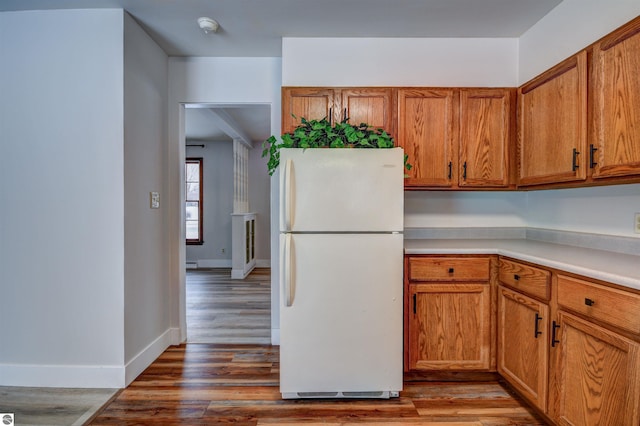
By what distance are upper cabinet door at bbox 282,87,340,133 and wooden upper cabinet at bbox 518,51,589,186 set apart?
1.29m

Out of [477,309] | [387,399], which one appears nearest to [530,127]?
[477,309]

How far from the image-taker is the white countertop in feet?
4.45

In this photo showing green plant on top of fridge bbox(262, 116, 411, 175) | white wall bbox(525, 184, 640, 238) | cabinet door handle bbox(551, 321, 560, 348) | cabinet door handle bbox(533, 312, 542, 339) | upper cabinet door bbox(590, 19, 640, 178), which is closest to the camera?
upper cabinet door bbox(590, 19, 640, 178)

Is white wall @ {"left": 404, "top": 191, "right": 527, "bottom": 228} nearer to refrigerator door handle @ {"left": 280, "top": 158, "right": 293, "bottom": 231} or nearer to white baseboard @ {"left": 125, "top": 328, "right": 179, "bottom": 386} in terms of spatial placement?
refrigerator door handle @ {"left": 280, "top": 158, "right": 293, "bottom": 231}

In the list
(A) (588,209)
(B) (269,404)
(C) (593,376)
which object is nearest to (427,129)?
(A) (588,209)

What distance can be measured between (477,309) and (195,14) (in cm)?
265

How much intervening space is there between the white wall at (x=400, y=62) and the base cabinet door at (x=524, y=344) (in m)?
1.60

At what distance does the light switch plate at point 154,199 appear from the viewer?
2.51 m

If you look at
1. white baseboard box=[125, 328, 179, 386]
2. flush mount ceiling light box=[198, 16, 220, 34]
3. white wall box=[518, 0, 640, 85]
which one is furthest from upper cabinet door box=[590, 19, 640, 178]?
white baseboard box=[125, 328, 179, 386]

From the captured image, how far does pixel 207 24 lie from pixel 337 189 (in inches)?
57.2

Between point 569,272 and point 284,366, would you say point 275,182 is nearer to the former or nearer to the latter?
point 284,366

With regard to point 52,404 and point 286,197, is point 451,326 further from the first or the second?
point 52,404

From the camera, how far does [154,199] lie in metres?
2.55

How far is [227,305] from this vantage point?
13.0ft
